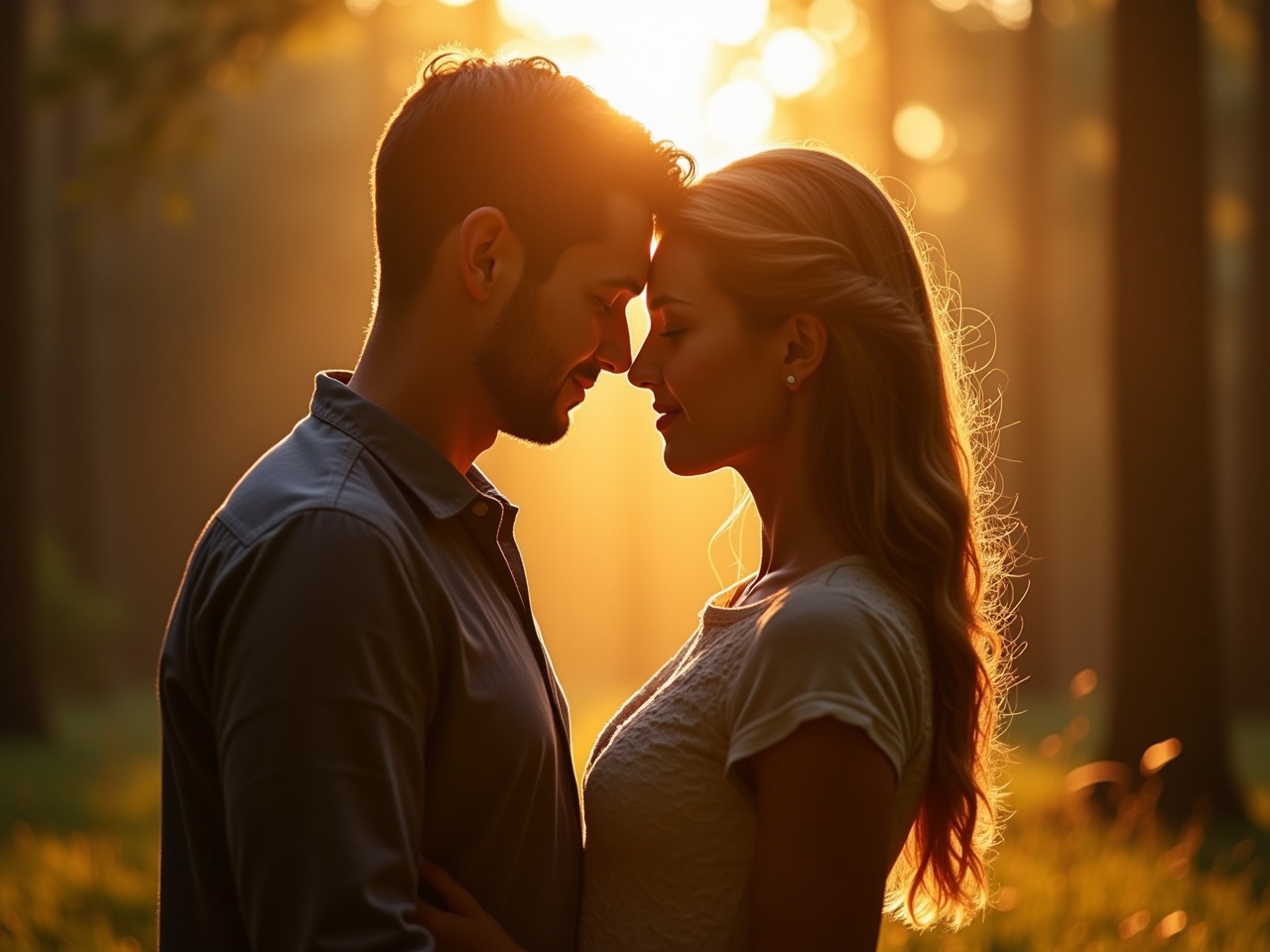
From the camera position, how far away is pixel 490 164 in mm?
2875

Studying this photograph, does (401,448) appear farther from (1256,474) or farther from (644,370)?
(1256,474)

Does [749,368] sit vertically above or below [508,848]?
above

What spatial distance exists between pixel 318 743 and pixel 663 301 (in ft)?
4.54

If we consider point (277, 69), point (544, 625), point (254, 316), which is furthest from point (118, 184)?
point (544, 625)

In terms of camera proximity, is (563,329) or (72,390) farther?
(72,390)

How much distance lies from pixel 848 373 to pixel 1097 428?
98.6ft

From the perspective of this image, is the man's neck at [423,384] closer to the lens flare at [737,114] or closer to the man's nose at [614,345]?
the man's nose at [614,345]

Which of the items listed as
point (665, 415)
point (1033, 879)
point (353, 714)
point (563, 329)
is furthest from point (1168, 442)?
point (353, 714)

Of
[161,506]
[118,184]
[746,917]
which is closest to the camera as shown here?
[746,917]

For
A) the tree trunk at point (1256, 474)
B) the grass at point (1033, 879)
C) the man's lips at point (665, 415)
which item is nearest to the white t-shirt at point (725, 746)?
the man's lips at point (665, 415)

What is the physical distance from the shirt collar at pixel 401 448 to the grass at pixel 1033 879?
2.95 m

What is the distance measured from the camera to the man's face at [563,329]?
2.95m

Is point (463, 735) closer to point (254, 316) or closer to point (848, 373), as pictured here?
point (848, 373)

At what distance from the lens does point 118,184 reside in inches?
430
